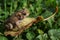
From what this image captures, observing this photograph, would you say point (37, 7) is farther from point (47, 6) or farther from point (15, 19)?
point (15, 19)

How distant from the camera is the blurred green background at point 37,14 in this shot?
2.28 metres

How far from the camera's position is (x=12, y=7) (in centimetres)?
261

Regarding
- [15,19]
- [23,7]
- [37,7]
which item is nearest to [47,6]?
[37,7]

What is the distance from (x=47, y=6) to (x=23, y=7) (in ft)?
0.99

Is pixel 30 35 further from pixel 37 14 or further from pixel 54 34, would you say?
pixel 37 14

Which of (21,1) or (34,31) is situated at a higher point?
(21,1)

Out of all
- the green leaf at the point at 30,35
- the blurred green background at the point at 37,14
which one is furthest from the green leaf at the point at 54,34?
the green leaf at the point at 30,35

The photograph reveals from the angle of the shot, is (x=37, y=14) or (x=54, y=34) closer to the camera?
(x=54, y=34)

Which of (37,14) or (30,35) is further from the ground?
(37,14)

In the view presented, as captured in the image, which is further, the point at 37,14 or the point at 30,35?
the point at 37,14

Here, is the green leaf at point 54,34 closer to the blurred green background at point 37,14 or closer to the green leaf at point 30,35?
the blurred green background at point 37,14

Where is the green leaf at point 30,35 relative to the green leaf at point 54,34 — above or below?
below

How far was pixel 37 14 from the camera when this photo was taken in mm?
2547

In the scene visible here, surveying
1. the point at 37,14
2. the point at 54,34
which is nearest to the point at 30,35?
the point at 54,34
